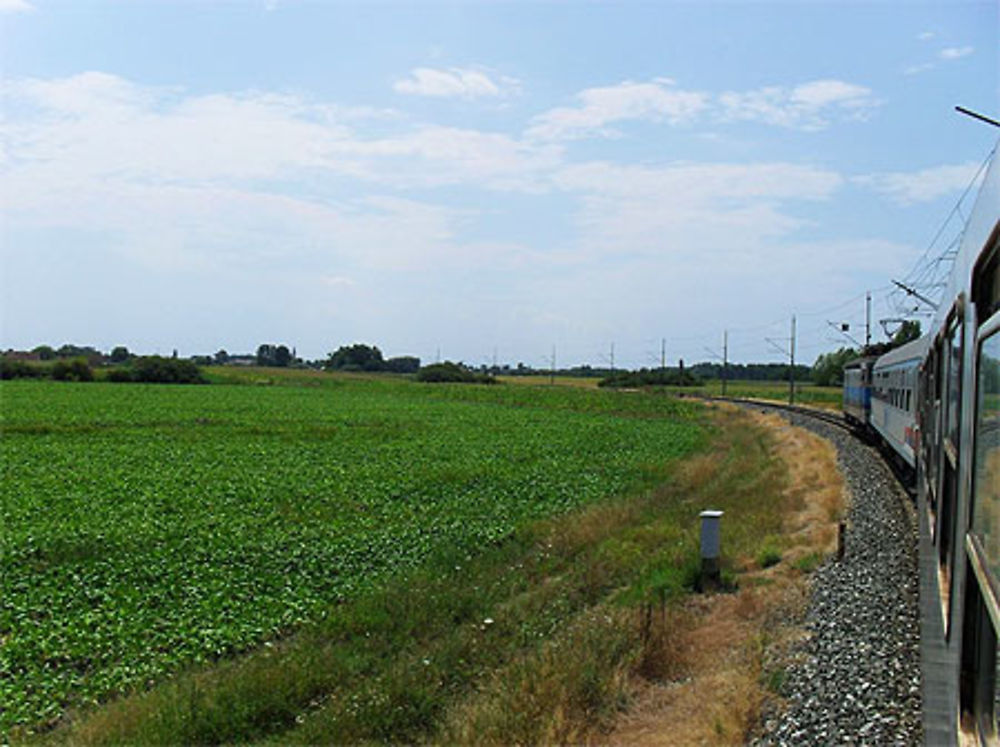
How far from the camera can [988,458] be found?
3314 mm

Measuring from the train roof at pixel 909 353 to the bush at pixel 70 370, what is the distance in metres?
78.2

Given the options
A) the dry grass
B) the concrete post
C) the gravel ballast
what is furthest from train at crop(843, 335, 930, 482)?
the concrete post

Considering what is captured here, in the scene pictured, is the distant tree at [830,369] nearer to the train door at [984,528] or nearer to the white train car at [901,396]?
the white train car at [901,396]

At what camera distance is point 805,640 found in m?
8.64

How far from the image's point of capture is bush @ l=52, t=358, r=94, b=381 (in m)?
83.6

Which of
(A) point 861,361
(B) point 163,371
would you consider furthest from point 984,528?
(B) point 163,371

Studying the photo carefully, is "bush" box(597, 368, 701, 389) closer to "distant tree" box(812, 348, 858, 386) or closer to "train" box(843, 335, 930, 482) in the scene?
"distant tree" box(812, 348, 858, 386)

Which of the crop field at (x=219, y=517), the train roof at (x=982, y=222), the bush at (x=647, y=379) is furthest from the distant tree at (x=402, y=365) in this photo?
the train roof at (x=982, y=222)

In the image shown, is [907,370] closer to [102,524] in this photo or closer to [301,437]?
[102,524]

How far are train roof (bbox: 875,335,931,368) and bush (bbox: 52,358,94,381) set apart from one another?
3079 inches

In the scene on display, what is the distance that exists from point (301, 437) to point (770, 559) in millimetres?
24445

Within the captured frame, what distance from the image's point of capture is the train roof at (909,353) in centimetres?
1391

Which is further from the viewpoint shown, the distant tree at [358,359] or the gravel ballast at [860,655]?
the distant tree at [358,359]

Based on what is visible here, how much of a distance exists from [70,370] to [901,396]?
267 ft
